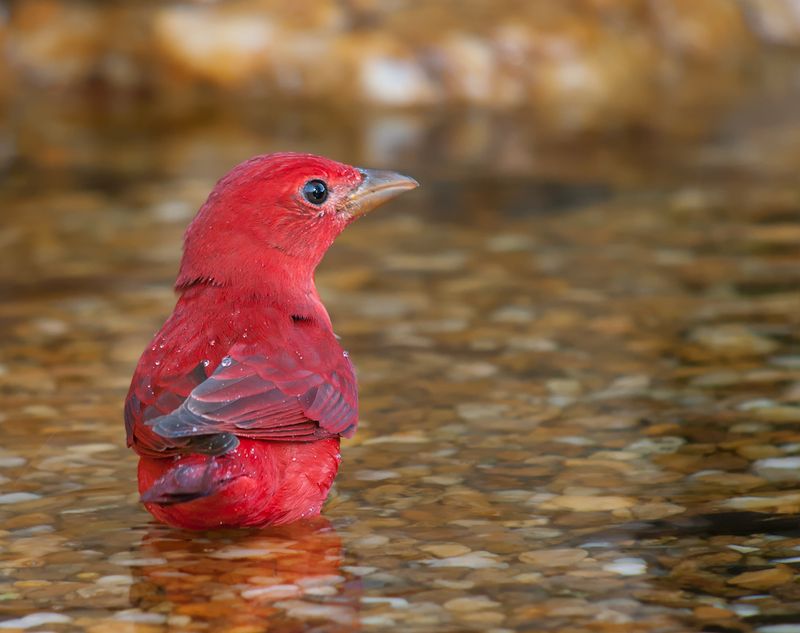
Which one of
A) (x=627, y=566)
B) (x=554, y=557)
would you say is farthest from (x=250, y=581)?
(x=627, y=566)

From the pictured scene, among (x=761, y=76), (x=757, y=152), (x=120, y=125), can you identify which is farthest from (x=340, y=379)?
(x=761, y=76)

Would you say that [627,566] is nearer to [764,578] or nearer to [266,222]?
[764,578]

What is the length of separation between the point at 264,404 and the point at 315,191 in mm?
842

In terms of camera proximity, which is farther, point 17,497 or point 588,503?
point 17,497

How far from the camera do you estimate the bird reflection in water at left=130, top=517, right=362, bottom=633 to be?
10.4 ft

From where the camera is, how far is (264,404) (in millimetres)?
3445

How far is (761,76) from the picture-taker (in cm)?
1070

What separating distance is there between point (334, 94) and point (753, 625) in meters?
7.39

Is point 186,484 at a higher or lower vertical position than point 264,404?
lower

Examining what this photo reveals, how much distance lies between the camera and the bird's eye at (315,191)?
407 cm

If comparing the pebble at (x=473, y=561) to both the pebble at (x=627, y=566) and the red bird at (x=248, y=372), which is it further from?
the red bird at (x=248, y=372)

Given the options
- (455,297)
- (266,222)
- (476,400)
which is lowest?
(476,400)

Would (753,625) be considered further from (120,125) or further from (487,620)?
(120,125)

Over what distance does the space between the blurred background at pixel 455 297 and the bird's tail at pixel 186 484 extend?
0.72 feet
